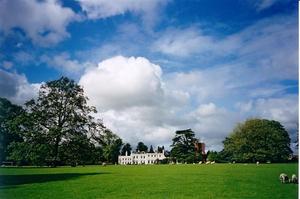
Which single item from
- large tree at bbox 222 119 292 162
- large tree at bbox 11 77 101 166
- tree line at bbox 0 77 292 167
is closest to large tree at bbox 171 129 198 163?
large tree at bbox 222 119 292 162

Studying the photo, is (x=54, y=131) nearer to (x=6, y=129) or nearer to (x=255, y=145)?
(x=6, y=129)

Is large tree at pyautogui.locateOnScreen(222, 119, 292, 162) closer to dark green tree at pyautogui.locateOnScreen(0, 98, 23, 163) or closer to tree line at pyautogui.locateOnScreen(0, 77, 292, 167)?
tree line at pyautogui.locateOnScreen(0, 77, 292, 167)

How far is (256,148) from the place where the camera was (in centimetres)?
3344

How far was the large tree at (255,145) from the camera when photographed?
3092cm

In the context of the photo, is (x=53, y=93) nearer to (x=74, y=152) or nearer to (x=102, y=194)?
(x=74, y=152)

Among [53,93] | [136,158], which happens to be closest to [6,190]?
[53,93]

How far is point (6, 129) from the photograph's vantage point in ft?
68.0

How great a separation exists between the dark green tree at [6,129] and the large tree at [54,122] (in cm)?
46

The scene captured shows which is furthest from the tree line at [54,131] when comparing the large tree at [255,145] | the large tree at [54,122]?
the large tree at [255,145]

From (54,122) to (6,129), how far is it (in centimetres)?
301

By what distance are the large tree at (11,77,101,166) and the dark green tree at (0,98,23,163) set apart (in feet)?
1.50

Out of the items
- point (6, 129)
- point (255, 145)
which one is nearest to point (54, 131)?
point (6, 129)

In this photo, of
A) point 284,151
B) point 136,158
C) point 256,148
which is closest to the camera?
point 284,151

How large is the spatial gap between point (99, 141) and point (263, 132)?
54.1 ft
